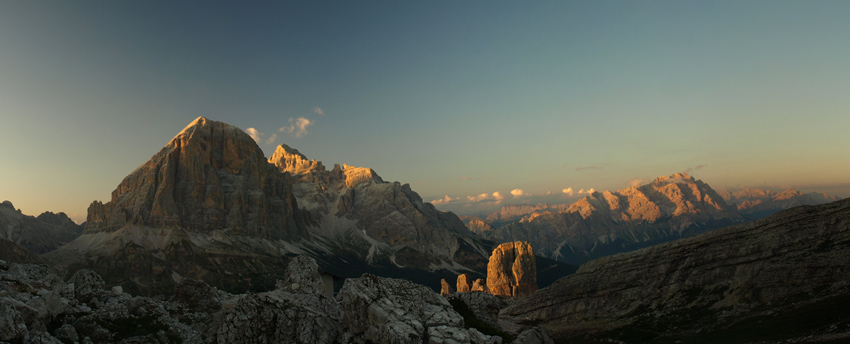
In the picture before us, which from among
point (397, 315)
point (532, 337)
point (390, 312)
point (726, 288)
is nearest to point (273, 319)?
point (390, 312)

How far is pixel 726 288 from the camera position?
246ft

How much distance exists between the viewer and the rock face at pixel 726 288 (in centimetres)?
6032

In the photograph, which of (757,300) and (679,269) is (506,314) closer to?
(679,269)

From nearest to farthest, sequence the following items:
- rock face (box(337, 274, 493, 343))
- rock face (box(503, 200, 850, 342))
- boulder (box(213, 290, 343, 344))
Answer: rock face (box(337, 274, 493, 343))
boulder (box(213, 290, 343, 344))
rock face (box(503, 200, 850, 342))

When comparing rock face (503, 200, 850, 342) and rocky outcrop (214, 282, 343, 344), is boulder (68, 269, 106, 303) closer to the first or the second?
rocky outcrop (214, 282, 343, 344)

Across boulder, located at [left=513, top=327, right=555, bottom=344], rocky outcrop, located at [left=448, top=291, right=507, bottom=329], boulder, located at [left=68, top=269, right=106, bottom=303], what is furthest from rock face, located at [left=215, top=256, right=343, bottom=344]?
boulder, located at [left=68, top=269, right=106, bottom=303]

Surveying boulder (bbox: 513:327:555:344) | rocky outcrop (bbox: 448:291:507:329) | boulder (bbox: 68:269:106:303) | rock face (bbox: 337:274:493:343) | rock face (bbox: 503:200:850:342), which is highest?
boulder (bbox: 68:269:106:303)

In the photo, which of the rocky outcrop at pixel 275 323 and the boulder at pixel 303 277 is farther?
the boulder at pixel 303 277

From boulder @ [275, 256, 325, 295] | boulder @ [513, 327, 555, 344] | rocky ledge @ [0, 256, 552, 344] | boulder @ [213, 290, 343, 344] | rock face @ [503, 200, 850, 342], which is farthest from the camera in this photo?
rock face @ [503, 200, 850, 342]

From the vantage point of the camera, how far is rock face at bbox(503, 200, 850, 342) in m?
60.3

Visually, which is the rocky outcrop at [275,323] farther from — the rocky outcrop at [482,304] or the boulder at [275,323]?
the rocky outcrop at [482,304]

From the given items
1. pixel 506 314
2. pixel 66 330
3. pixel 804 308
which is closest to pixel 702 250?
pixel 804 308

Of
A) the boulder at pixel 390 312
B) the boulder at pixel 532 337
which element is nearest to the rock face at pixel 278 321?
the boulder at pixel 390 312

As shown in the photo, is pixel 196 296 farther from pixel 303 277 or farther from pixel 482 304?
pixel 482 304
